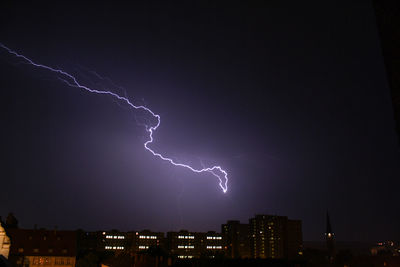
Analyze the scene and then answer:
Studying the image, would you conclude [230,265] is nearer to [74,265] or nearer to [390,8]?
[390,8]

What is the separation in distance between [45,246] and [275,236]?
9631cm

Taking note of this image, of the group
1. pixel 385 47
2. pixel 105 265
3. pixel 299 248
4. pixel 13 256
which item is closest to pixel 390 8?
pixel 385 47

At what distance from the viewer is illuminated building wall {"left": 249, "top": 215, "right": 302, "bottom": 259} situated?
12432 cm

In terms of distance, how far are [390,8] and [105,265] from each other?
3739cm

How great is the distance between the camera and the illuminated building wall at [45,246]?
45625mm

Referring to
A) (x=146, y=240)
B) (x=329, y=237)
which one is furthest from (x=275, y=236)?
(x=146, y=240)

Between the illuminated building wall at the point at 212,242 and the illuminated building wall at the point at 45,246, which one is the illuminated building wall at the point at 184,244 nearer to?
the illuminated building wall at the point at 212,242

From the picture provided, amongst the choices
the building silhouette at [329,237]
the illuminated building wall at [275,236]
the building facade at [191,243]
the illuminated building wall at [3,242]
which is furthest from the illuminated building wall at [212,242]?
the illuminated building wall at [3,242]

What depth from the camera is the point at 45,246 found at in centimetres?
4684

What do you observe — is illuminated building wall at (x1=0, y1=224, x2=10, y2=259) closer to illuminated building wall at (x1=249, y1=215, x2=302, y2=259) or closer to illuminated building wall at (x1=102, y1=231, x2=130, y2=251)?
illuminated building wall at (x1=102, y1=231, x2=130, y2=251)

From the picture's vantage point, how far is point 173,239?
351ft

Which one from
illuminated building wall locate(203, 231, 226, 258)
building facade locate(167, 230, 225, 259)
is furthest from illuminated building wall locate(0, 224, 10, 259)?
illuminated building wall locate(203, 231, 226, 258)

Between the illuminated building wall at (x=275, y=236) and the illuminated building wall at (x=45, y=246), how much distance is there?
8885 centimetres

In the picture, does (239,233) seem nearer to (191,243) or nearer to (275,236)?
(275,236)
